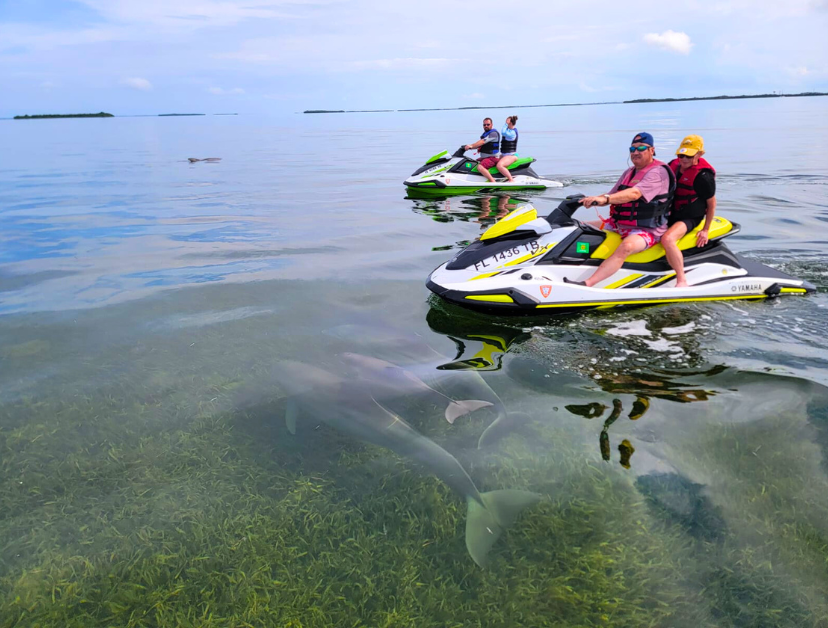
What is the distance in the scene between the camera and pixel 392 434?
457 cm

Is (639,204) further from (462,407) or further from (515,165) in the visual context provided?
(515,165)

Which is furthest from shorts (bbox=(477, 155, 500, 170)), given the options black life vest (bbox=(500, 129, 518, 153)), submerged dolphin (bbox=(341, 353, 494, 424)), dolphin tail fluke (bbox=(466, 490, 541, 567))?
dolphin tail fluke (bbox=(466, 490, 541, 567))

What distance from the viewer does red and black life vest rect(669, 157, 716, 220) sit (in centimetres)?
721

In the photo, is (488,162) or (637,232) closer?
(637,232)

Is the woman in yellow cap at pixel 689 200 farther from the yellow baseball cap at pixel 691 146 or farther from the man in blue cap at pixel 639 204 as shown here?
the man in blue cap at pixel 639 204

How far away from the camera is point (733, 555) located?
→ 3467 millimetres

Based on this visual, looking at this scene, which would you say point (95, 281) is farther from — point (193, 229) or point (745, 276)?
point (745, 276)

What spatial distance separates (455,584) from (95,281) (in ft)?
27.6

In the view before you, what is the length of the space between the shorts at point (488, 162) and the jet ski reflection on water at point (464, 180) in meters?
0.14

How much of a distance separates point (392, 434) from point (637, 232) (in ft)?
14.5

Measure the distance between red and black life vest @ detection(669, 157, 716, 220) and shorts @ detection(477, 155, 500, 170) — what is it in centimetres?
1099

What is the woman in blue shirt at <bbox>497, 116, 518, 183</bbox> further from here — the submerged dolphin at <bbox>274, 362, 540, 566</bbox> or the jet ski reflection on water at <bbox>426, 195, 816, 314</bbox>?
the submerged dolphin at <bbox>274, 362, 540, 566</bbox>

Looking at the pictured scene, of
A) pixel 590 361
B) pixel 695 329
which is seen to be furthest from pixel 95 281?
pixel 695 329

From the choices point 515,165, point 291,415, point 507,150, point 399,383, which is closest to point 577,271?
point 399,383
